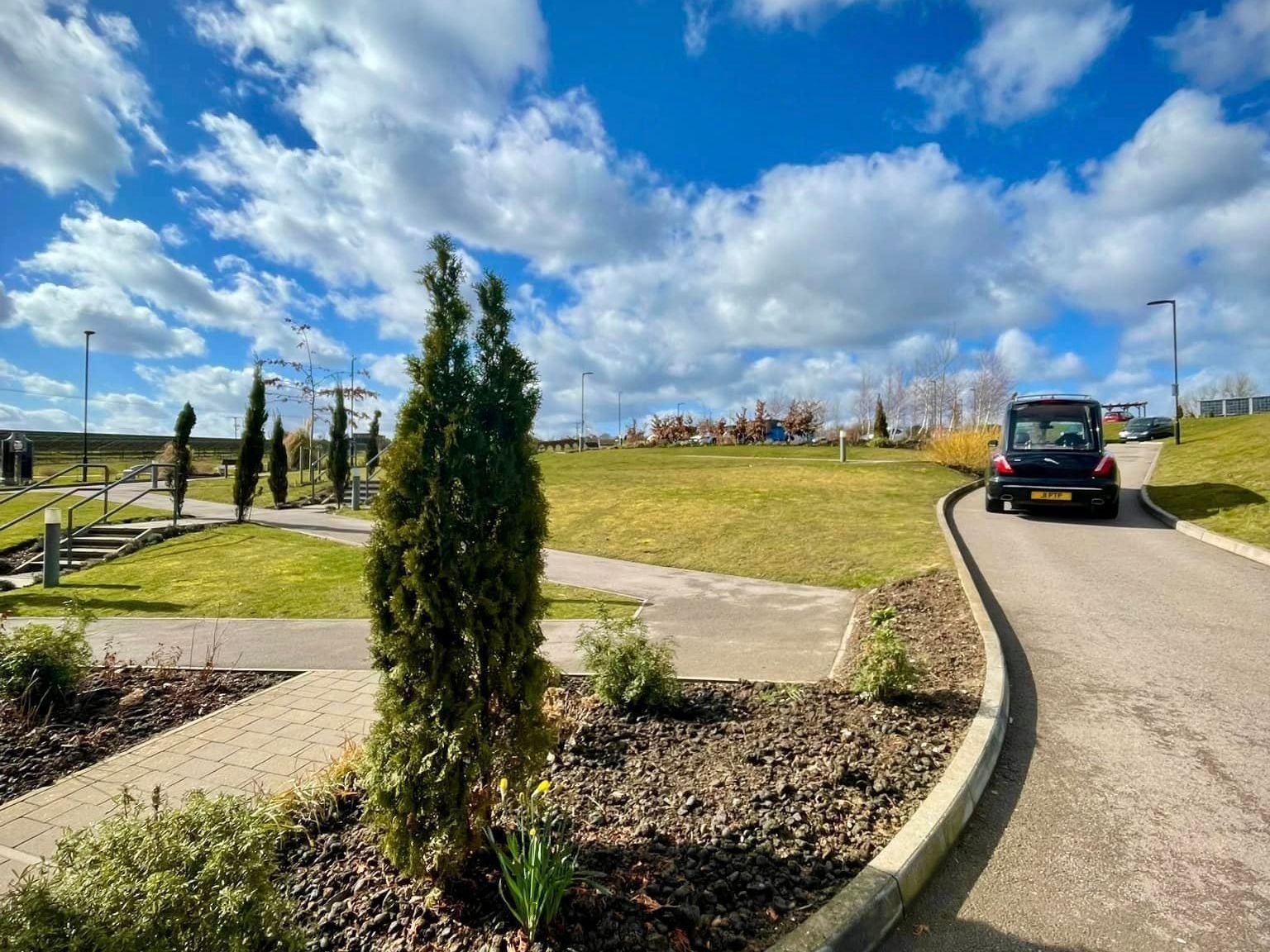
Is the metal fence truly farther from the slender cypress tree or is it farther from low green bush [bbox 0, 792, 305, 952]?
low green bush [bbox 0, 792, 305, 952]

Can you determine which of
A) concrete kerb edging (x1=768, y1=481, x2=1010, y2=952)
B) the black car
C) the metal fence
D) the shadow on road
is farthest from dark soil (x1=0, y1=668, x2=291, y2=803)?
the metal fence

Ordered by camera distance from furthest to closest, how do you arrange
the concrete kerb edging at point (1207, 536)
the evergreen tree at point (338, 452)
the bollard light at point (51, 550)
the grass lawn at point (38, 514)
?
the evergreen tree at point (338, 452), the grass lawn at point (38, 514), the bollard light at point (51, 550), the concrete kerb edging at point (1207, 536)

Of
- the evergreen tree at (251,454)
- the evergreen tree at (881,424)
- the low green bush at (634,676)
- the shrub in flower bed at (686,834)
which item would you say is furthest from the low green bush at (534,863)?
the evergreen tree at (881,424)

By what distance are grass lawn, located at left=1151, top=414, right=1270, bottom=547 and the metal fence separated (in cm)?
3366

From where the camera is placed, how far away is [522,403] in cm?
270

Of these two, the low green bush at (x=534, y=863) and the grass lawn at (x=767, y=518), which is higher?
the grass lawn at (x=767, y=518)

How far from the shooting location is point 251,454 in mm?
16438

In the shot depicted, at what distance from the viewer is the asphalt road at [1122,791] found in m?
2.56

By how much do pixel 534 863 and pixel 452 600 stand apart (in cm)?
97

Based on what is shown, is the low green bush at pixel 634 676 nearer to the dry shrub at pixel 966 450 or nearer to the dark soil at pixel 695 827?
the dark soil at pixel 695 827

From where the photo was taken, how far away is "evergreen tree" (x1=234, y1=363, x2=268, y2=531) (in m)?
16.0

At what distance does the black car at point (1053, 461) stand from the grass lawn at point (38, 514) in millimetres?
19833

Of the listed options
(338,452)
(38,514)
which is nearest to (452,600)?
(338,452)

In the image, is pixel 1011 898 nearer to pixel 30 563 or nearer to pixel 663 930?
pixel 663 930
